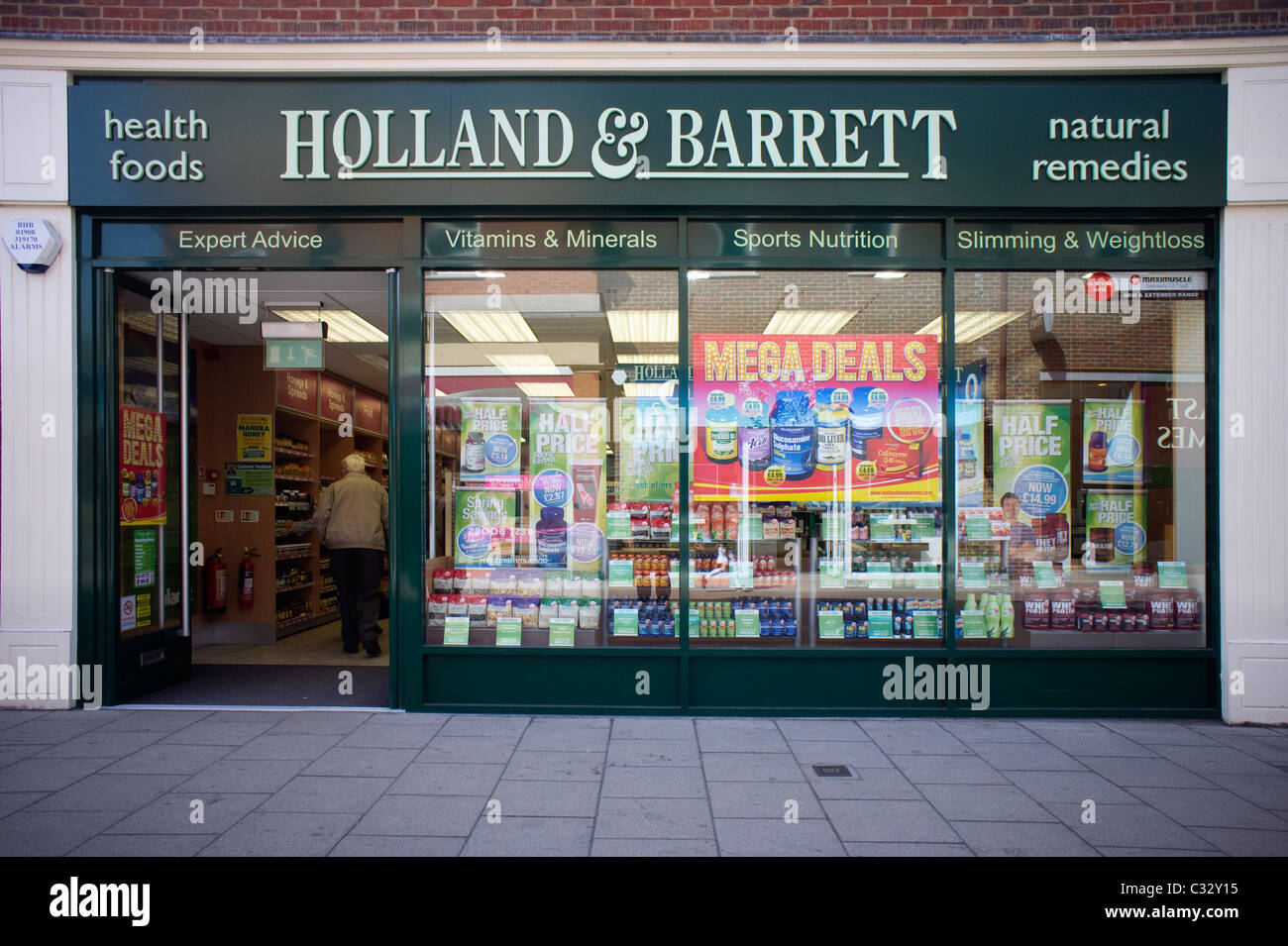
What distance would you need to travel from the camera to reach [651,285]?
560 centimetres

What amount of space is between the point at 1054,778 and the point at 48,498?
23.2 feet

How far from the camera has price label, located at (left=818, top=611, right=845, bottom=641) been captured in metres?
5.59

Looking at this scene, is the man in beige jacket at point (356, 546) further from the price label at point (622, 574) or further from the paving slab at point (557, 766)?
the paving slab at point (557, 766)

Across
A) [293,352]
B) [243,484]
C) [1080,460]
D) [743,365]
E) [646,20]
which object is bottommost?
[243,484]

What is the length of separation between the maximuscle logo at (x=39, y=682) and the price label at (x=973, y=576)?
6.75 meters

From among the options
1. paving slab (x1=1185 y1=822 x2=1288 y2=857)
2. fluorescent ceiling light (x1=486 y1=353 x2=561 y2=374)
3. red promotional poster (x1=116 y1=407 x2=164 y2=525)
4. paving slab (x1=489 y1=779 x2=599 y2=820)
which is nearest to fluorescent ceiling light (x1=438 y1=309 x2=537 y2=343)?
fluorescent ceiling light (x1=486 y1=353 x2=561 y2=374)

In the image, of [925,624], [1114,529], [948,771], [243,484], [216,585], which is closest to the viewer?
[948,771]

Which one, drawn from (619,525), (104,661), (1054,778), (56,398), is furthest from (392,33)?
(1054,778)

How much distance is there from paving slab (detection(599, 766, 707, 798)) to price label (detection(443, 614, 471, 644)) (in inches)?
68.3

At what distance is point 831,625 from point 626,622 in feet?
5.28

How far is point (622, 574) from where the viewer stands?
5789 millimetres

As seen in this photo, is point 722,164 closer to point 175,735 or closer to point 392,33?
point 392,33

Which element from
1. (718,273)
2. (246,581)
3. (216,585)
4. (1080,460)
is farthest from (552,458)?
(216,585)

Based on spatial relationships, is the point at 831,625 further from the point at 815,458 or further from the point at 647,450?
the point at 647,450
